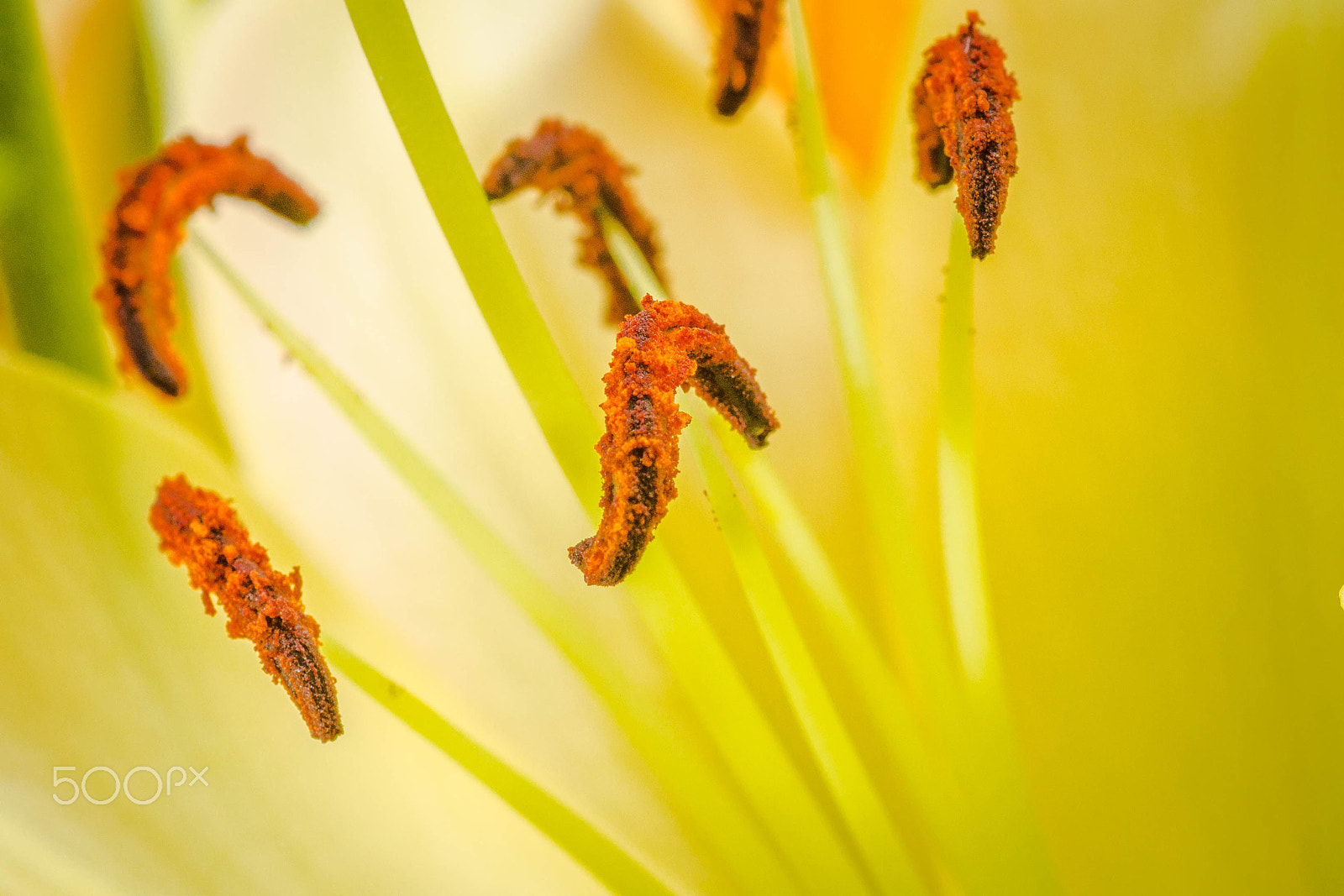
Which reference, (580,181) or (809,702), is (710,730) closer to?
(809,702)

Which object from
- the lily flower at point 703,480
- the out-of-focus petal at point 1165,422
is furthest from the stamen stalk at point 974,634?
the out-of-focus petal at point 1165,422

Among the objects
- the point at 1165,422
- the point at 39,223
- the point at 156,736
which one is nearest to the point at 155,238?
the point at 39,223

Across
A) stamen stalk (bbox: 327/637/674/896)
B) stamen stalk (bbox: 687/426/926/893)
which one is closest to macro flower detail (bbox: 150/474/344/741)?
stamen stalk (bbox: 327/637/674/896)

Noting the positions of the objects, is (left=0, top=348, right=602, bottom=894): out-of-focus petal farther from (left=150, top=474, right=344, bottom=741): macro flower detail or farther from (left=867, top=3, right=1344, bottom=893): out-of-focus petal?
(left=867, top=3, right=1344, bottom=893): out-of-focus petal

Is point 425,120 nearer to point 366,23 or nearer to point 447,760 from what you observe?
point 366,23

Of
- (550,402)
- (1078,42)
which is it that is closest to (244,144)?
(550,402)

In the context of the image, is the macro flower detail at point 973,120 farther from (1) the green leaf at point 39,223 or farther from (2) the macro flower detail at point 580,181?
(1) the green leaf at point 39,223
